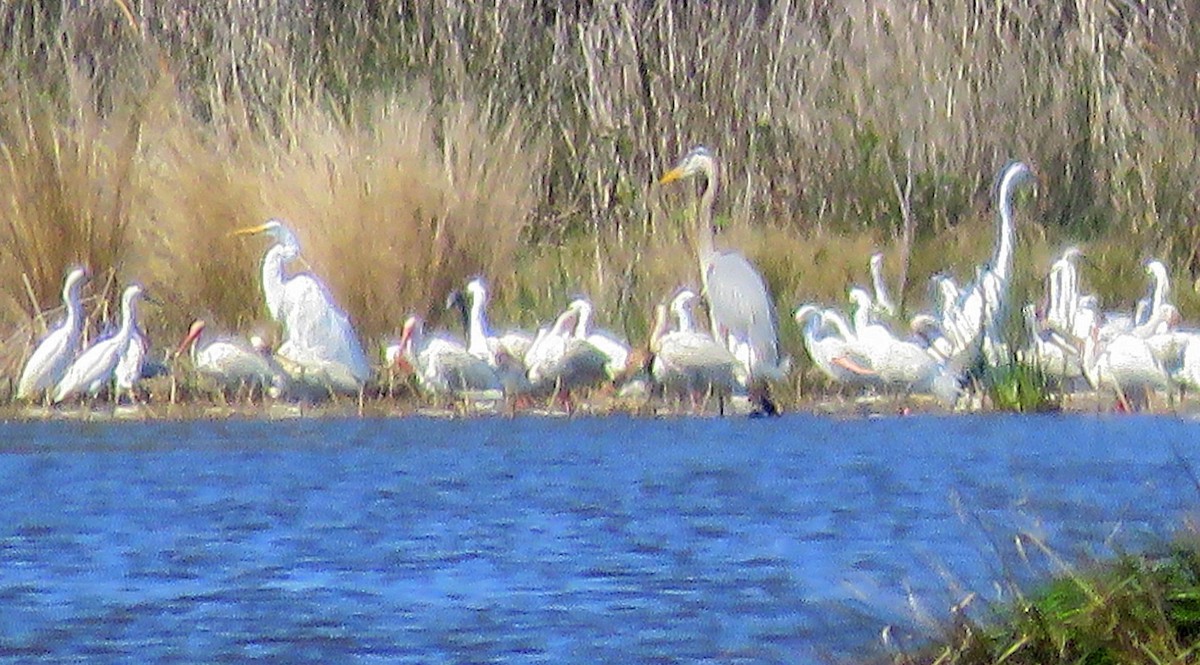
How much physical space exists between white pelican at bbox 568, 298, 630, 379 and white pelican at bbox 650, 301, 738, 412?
0.16m

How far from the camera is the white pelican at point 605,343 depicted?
13172 millimetres

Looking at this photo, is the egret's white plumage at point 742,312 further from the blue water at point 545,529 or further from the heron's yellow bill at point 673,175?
the heron's yellow bill at point 673,175

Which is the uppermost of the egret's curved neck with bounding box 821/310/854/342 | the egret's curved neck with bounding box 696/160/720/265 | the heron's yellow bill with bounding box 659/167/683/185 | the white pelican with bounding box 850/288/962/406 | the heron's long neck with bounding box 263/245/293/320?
the heron's yellow bill with bounding box 659/167/683/185

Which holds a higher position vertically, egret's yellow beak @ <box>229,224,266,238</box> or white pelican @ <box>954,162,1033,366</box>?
egret's yellow beak @ <box>229,224,266,238</box>

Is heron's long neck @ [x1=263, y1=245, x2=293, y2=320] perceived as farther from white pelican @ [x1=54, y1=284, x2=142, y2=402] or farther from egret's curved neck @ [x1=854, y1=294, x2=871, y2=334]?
egret's curved neck @ [x1=854, y1=294, x2=871, y2=334]

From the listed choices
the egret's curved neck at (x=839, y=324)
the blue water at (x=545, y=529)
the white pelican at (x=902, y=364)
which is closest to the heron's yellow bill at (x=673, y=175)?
the egret's curved neck at (x=839, y=324)

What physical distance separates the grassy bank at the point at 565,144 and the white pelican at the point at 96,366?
80 cm

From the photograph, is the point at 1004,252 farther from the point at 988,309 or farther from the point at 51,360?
the point at 51,360

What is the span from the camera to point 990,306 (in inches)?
510

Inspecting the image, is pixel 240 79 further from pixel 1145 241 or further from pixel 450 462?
pixel 450 462

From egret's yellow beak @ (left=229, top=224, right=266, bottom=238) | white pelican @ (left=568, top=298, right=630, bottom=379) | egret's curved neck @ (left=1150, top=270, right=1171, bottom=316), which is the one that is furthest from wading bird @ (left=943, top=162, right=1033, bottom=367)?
egret's yellow beak @ (left=229, top=224, right=266, bottom=238)

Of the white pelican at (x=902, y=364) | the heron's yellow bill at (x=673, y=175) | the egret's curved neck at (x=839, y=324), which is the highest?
the heron's yellow bill at (x=673, y=175)

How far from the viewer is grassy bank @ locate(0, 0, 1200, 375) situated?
14.2m

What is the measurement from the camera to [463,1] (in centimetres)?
1780
